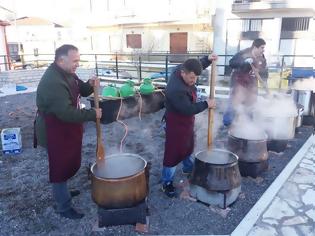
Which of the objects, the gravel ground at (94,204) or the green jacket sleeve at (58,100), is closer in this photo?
the green jacket sleeve at (58,100)

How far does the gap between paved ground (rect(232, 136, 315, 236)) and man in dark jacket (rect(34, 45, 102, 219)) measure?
6.71ft

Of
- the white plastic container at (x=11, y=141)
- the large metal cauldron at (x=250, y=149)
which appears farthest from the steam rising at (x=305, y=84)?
the white plastic container at (x=11, y=141)

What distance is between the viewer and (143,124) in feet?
24.6

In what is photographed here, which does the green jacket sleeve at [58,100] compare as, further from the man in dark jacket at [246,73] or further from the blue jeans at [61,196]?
the man in dark jacket at [246,73]

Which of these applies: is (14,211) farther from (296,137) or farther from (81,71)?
(81,71)

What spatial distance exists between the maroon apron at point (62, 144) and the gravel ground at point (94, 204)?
0.64 metres

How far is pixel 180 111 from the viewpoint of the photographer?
3646 mm

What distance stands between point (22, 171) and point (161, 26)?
20.9 meters

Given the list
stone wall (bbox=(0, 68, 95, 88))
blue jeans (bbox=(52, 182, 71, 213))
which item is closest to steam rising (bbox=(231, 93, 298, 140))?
blue jeans (bbox=(52, 182, 71, 213))

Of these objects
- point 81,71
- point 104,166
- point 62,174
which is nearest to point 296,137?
point 104,166

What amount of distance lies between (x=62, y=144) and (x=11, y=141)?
283 cm

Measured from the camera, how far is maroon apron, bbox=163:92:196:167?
3834 millimetres

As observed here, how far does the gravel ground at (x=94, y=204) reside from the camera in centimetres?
341

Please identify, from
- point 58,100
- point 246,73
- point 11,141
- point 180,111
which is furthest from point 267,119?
point 11,141
